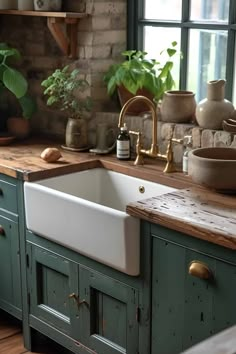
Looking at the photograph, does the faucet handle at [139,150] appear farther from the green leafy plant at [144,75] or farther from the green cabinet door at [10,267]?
the green cabinet door at [10,267]

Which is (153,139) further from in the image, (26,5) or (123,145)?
(26,5)

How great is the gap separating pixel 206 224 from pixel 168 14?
4.92 feet

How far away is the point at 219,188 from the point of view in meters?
2.37

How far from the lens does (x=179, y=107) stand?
294 centimetres

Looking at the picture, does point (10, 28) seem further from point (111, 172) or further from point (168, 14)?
point (111, 172)

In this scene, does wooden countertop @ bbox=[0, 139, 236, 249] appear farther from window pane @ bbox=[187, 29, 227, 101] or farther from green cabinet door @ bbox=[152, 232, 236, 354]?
window pane @ bbox=[187, 29, 227, 101]

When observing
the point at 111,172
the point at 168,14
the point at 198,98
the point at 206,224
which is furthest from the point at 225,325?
the point at 168,14

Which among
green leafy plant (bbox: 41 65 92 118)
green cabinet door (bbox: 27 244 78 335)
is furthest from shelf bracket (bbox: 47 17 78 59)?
green cabinet door (bbox: 27 244 78 335)

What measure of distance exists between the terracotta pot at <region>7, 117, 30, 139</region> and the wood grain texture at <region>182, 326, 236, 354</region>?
8.60ft

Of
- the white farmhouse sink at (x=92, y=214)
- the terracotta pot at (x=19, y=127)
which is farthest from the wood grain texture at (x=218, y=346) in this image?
the terracotta pot at (x=19, y=127)

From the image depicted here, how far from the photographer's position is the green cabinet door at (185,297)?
2.03 meters

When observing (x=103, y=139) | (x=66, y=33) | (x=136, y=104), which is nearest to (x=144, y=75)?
(x=136, y=104)

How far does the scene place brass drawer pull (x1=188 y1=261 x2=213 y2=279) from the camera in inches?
80.7

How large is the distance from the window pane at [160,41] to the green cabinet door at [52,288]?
3.61ft
